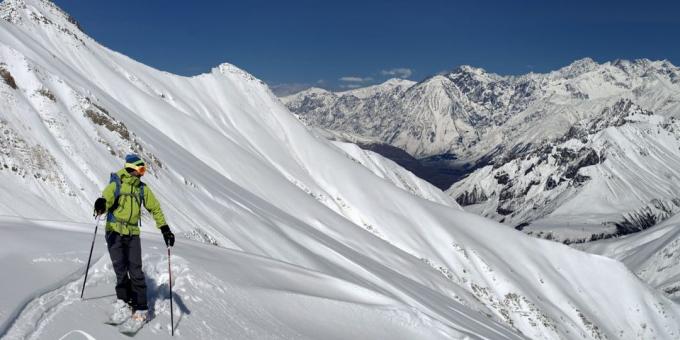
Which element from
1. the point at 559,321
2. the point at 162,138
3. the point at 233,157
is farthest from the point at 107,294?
the point at 559,321

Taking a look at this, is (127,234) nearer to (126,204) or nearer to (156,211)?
(126,204)

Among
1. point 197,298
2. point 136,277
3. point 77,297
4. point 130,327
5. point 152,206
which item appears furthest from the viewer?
point 197,298

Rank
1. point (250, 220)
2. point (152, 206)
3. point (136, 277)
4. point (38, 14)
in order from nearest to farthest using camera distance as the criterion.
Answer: point (136, 277)
point (152, 206)
point (250, 220)
point (38, 14)

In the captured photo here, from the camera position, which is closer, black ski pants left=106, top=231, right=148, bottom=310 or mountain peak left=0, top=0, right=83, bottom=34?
black ski pants left=106, top=231, right=148, bottom=310

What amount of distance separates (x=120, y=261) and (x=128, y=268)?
0.72 feet

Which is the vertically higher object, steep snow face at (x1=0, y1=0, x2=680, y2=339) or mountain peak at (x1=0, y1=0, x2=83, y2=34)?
mountain peak at (x1=0, y1=0, x2=83, y2=34)

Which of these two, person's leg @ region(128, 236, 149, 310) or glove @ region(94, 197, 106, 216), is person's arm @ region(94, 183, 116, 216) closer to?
glove @ region(94, 197, 106, 216)

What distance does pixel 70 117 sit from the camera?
144 ft

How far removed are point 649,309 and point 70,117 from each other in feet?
414

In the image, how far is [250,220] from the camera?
168 ft

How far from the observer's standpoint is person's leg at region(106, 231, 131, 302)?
39.7 feet

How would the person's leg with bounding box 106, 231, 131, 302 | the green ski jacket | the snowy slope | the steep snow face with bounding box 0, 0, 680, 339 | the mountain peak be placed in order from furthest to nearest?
1. the mountain peak
2. the steep snow face with bounding box 0, 0, 680, 339
3. the green ski jacket
4. the person's leg with bounding box 106, 231, 131, 302
5. the snowy slope

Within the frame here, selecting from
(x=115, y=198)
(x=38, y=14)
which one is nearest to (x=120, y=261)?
(x=115, y=198)

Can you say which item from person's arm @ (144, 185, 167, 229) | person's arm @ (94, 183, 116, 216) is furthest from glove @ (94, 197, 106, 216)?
person's arm @ (144, 185, 167, 229)
